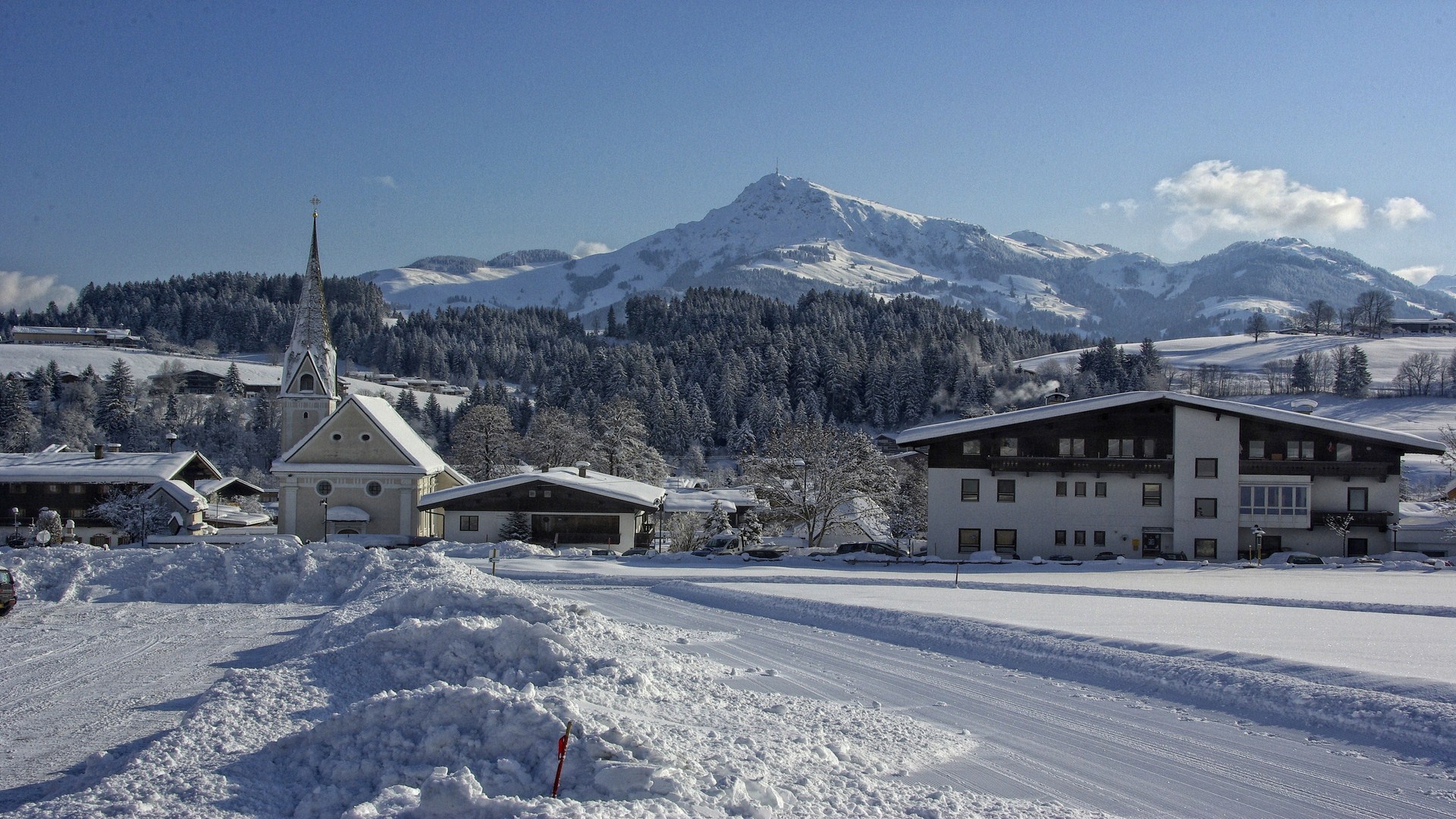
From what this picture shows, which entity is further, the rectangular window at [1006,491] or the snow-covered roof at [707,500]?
the snow-covered roof at [707,500]

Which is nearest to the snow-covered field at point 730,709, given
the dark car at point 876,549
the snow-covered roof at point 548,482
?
the dark car at point 876,549

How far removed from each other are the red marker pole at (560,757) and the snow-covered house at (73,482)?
62.4 m

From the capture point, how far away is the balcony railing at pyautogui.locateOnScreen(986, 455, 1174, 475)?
147 ft

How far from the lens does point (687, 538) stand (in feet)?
176

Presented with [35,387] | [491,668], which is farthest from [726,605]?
[35,387]

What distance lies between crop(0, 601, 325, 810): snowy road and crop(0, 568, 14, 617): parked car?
0.34 metres

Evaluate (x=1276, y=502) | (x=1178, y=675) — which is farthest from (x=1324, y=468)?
(x=1178, y=675)

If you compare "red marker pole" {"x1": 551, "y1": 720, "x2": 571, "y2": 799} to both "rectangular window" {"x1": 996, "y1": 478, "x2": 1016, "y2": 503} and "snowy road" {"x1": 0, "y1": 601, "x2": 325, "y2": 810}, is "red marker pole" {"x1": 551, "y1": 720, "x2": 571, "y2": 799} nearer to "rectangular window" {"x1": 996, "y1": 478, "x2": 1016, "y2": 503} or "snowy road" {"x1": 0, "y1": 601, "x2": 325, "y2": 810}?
"snowy road" {"x1": 0, "y1": 601, "x2": 325, "y2": 810}

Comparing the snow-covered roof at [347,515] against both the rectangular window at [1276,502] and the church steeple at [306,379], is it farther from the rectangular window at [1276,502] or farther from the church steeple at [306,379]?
the rectangular window at [1276,502]

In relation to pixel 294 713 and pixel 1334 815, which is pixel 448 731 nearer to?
pixel 294 713

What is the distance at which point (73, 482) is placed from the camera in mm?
62312

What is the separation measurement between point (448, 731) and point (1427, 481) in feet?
354

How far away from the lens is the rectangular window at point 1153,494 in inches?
1786

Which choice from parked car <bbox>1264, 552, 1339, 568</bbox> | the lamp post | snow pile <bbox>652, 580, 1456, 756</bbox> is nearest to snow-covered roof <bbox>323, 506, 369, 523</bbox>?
the lamp post
